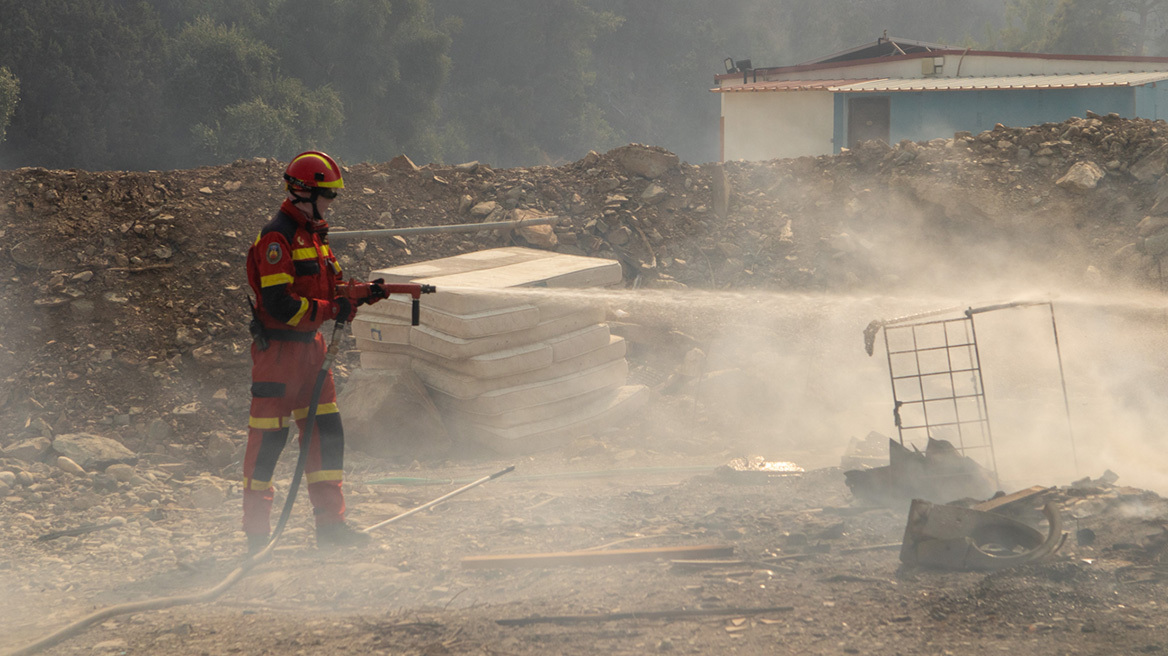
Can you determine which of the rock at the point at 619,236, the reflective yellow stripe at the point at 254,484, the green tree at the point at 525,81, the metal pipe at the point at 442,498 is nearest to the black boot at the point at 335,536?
the metal pipe at the point at 442,498

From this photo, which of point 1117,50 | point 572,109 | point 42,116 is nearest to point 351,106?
point 42,116

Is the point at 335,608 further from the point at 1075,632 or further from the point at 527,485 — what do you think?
the point at 1075,632

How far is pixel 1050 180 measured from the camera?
10.1 meters

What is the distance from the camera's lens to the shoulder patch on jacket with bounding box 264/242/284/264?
14.8 ft

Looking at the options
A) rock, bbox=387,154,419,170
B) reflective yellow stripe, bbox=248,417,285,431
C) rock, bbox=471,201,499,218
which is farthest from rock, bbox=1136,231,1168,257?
reflective yellow stripe, bbox=248,417,285,431

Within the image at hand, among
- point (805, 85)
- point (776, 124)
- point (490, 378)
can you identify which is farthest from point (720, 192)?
point (776, 124)

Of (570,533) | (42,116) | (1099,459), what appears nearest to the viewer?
(570,533)

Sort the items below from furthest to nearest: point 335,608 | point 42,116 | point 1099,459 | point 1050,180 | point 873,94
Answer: point 42,116 → point 873,94 → point 1050,180 → point 1099,459 → point 335,608

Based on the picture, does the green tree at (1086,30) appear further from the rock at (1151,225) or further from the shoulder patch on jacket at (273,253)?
the shoulder patch on jacket at (273,253)

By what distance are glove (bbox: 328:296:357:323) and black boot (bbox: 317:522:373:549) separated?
3.70ft

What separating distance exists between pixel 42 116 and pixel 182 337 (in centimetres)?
2382

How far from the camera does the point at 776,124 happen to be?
23078 millimetres

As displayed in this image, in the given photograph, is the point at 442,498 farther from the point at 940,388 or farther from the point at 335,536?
the point at 940,388

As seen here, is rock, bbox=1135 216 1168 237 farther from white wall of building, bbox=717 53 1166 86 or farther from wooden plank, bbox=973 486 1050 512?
white wall of building, bbox=717 53 1166 86
